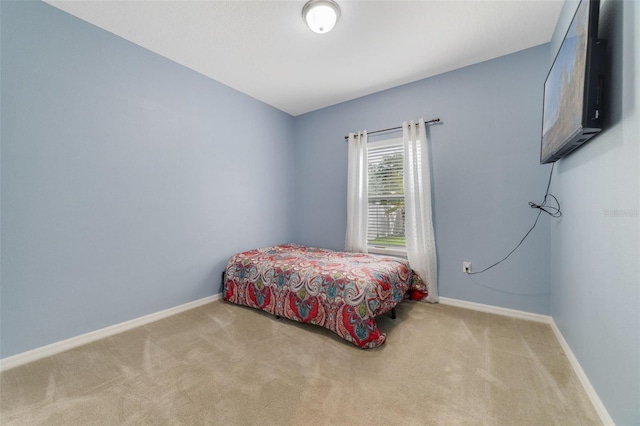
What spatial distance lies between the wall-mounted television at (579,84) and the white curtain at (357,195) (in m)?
1.85

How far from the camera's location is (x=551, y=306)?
219 centimetres

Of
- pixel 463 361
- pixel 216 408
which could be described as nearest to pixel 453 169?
pixel 463 361

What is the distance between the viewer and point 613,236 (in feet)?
3.77

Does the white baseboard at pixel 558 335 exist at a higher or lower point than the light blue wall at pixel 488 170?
lower

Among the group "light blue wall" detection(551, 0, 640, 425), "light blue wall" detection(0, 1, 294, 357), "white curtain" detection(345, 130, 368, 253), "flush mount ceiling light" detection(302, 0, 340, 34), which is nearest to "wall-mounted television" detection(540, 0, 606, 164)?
"light blue wall" detection(551, 0, 640, 425)

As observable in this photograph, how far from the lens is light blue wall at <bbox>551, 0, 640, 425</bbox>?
0.98 meters

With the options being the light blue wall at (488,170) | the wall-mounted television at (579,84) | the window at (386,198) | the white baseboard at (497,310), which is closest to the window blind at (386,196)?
the window at (386,198)

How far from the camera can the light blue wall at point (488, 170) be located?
2309 mm

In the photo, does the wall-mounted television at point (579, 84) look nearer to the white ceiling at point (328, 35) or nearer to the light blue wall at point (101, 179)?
the white ceiling at point (328, 35)

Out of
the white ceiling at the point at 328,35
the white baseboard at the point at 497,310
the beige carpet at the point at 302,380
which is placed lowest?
the beige carpet at the point at 302,380

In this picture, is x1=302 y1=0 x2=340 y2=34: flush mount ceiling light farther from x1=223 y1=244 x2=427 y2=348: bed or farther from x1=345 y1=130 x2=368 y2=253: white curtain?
x1=223 y1=244 x2=427 y2=348: bed

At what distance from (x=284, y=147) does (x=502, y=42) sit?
280 centimetres

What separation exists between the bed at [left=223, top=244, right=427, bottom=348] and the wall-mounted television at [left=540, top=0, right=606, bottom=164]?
151 cm

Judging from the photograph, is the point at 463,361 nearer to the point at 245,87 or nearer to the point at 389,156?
the point at 389,156
